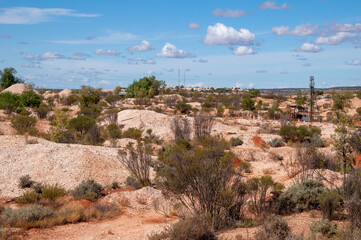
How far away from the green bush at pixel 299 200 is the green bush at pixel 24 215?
7358 millimetres

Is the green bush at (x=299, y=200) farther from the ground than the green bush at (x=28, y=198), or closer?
farther from the ground

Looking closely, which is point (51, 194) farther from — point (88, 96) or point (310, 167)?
point (88, 96)

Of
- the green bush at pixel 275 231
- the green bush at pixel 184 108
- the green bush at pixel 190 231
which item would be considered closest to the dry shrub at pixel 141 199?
the green bush at pixel 190 231

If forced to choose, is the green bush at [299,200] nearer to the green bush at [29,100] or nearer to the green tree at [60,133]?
the green tree at [60,133]

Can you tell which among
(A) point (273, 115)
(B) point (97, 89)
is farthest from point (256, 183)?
(B) point (97, 89)

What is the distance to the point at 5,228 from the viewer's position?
10.0 metres

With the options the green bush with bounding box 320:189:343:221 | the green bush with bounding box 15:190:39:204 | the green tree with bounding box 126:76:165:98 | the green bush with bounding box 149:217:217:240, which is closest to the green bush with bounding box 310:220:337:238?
the green bush with bounding box 320:189:343:221

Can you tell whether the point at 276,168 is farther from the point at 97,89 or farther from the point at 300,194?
the point at 97,89

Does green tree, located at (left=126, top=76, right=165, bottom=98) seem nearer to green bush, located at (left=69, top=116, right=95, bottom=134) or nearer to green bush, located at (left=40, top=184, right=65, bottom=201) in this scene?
green bush, located at (left=69, top=116, right=95, bottom=134)

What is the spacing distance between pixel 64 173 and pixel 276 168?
1105 cm

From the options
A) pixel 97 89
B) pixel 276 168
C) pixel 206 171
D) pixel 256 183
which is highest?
pixel 97 89

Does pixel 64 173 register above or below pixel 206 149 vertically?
below

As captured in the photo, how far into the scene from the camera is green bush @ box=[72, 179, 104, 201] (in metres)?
14.2

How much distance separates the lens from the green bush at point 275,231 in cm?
861
